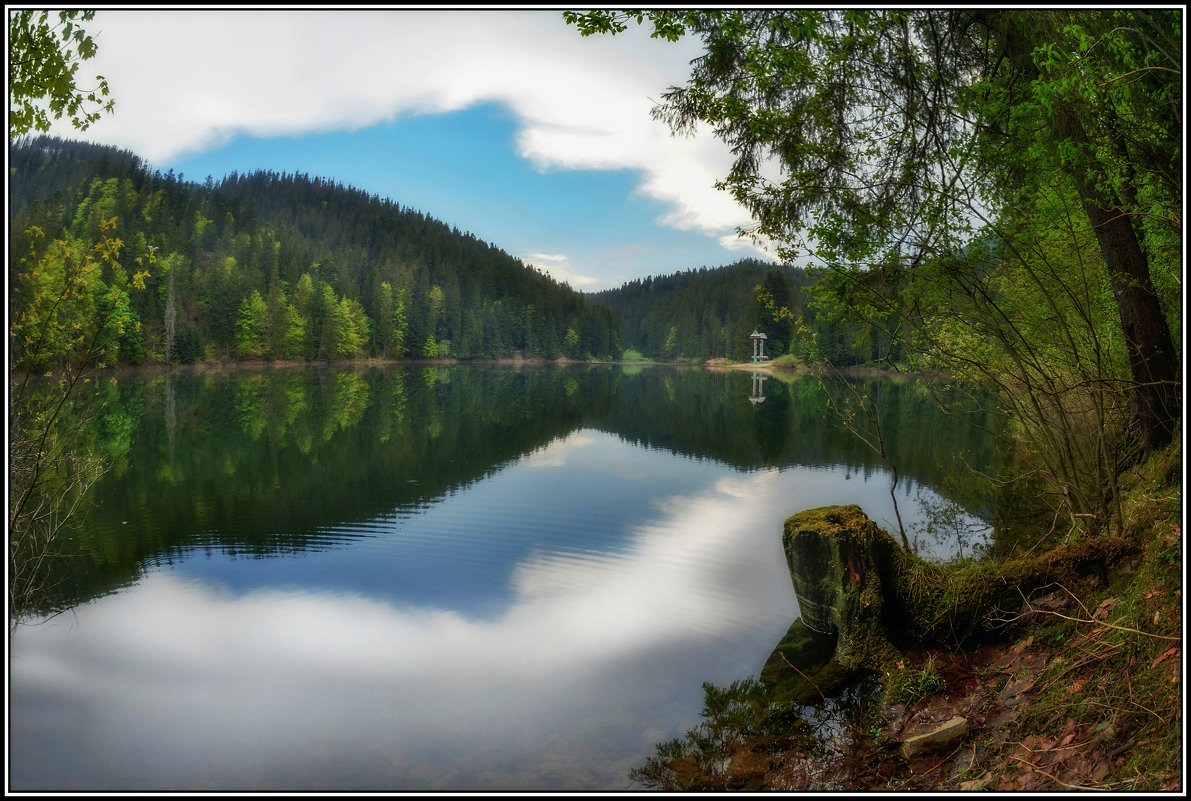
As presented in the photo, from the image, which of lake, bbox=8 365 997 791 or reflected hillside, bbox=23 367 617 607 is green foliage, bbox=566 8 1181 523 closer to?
lake, bbox=8 365 997 791

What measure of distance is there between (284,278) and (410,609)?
8861 cm

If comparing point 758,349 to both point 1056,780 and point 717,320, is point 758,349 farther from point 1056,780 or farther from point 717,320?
point 1056,780

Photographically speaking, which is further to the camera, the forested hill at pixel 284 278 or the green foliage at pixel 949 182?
the forested hill at pixel 284 278

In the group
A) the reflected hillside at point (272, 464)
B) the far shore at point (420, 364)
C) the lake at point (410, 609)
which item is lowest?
the lake at point (410, 609)

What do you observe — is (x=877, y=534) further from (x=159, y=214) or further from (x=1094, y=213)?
(x=159, y=214)

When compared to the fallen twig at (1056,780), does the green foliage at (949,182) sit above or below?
above

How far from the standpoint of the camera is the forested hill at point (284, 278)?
46688 millimetres

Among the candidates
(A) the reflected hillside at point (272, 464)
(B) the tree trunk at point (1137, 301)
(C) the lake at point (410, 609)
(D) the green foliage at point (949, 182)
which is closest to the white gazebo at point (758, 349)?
(A) the reflected hillside at point (272, 464)

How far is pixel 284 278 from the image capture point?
285 ft

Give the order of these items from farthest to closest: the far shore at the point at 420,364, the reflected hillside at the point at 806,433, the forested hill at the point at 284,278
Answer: the far shore at the point at 420,364
the forested hill at the point at 284,278
the reflected hillside at the point at 806,433

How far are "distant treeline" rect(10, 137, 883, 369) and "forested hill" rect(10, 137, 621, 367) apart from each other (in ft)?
0.58

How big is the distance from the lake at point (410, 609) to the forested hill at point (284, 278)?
3.31 m

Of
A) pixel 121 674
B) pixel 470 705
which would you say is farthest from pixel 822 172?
pixel 121 674

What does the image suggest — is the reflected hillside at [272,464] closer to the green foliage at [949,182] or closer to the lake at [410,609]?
the lake at [410,609]
